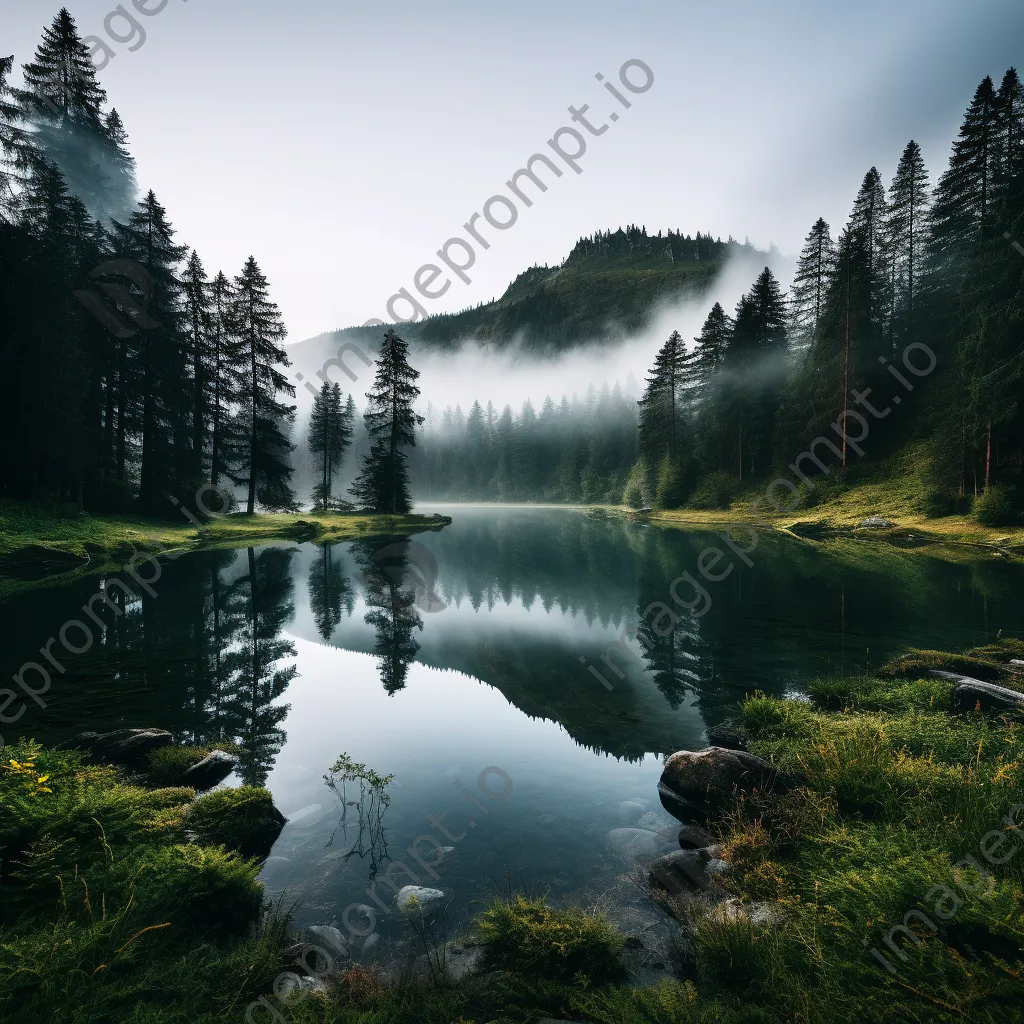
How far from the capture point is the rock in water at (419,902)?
5.48 meters

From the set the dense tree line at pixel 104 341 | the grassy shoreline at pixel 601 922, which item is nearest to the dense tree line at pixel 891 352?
the grassy shoreline at pixel 601 922

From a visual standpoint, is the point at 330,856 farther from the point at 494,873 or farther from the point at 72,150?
the point at 72,150

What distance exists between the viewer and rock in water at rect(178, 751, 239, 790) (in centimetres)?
747

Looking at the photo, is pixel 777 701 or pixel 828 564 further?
pixel 828 564

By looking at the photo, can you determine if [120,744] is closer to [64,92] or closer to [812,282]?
[64,92]

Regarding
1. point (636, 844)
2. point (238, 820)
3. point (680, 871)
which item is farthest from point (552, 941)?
point (238, 820)

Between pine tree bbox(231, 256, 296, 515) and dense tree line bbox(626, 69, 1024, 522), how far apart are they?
43891mm

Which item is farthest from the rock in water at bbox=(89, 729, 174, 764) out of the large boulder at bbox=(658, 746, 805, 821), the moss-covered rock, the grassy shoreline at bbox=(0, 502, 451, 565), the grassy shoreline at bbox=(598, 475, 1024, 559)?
the grassy shoreline at bbox=(598, 475, 1024, 559)

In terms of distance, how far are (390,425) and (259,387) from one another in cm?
1148

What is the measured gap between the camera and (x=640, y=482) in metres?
74.8

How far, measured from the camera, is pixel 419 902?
5625 mm

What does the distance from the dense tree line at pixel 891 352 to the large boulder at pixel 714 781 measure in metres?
34.4

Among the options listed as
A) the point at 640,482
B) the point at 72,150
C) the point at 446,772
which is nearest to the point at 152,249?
the point at 72,150

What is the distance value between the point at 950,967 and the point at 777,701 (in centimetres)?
669
